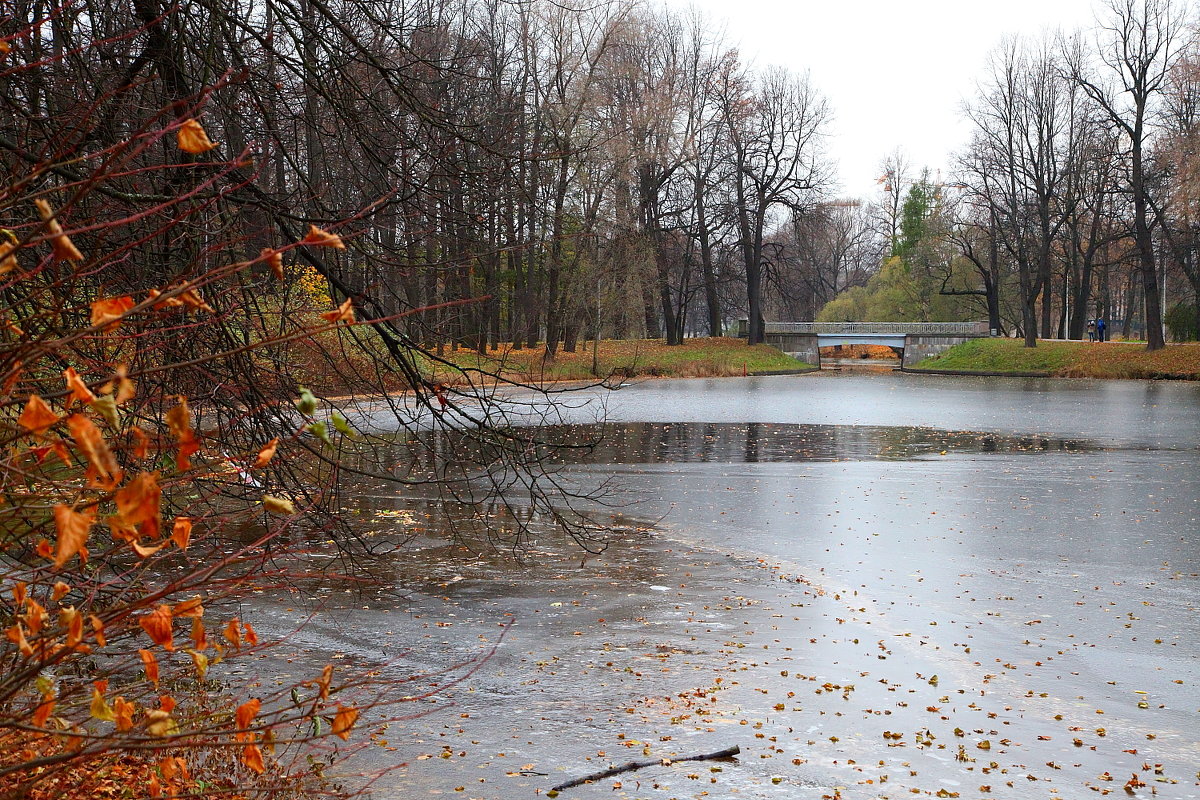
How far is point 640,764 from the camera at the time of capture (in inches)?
217

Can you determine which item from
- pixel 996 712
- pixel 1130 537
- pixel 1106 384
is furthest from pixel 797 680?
pixel 1106 384

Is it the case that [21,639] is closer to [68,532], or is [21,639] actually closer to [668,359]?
[68,532]

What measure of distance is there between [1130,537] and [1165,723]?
6.47 m

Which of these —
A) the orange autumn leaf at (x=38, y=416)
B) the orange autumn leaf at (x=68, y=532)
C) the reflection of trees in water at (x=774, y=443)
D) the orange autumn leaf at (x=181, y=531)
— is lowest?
the reflection of trees in water at (x=774, y=443)

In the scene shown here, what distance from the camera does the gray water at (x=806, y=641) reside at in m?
5.54

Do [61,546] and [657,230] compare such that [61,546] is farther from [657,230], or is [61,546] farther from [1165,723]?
[657,230]

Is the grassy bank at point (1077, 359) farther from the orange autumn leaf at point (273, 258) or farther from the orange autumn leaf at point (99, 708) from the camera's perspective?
the orange autumn leaf at point (99, 708)

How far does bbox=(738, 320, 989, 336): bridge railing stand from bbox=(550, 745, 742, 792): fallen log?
62.6m

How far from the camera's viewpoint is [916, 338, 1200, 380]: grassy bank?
1822 inches

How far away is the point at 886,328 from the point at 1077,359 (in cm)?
2232

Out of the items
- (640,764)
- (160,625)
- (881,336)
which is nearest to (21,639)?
(160,625)

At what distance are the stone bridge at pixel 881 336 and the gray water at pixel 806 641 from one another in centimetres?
5321

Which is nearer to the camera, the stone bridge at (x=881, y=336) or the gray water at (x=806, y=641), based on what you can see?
the gray water at (x=806, y=641)

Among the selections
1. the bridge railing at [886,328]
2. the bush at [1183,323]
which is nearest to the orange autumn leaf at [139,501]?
the bush at [1183,323]
